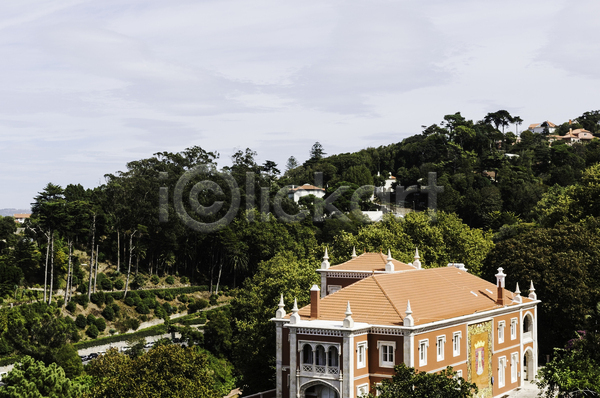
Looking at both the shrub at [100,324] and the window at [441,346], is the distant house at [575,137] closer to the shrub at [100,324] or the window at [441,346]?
the shrub at [100,324]

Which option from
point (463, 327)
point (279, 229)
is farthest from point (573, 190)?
point (463, 327)

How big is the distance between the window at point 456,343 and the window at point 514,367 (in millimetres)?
8002

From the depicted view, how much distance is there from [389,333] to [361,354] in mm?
1677

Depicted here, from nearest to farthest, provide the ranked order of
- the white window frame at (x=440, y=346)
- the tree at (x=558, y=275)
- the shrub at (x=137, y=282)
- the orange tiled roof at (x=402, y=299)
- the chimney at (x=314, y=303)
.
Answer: the orange tiled roof at (x=402, y=299), the chimney at (x=314, y=303), the white window frame at (x=440, y=346), the tree at (x=558, y=275), the shrub at (x=137, y=282)

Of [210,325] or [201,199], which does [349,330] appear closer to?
[210,325]

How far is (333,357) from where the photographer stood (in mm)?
35375

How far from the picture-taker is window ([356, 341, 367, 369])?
35.2m

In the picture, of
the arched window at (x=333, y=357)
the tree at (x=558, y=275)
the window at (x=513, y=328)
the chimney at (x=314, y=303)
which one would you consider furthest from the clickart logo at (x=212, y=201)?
the arched window at (x=333, y=357)

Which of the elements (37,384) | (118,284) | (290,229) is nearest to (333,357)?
(37,384)

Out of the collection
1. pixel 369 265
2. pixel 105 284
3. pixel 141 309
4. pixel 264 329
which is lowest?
pixel 141 309

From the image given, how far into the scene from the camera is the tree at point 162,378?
111ft

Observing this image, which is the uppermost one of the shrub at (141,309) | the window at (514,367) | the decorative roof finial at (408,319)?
the decorative roof finial at (408,319)

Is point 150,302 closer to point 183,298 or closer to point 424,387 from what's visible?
point 183,298

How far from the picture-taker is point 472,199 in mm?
115688
